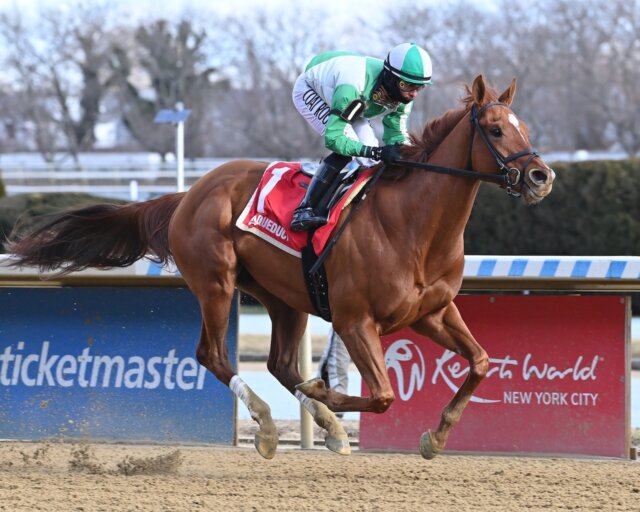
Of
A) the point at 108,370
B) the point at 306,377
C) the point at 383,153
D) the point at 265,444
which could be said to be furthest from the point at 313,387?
the point at 108,370

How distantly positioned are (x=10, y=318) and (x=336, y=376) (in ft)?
7.24

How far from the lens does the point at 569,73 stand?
35.1m

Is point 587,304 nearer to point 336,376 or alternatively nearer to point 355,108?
point 336,376

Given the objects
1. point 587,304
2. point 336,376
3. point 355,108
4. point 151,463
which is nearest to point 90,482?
point 151,463

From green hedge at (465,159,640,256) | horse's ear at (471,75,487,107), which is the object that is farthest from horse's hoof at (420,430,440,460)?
green hedge at (465,159,640,256)

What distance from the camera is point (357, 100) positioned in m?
5.59

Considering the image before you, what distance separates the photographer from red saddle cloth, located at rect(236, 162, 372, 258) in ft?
18.9

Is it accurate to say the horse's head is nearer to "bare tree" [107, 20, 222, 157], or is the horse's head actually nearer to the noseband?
the noseband

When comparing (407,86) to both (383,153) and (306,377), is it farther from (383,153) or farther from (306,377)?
(306,377)

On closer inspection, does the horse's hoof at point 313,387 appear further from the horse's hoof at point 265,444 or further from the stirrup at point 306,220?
the stirrup at point 306,220

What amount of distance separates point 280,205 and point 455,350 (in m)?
1.21

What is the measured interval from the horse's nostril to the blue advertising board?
8.92ft

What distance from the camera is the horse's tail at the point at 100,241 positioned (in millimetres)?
6797

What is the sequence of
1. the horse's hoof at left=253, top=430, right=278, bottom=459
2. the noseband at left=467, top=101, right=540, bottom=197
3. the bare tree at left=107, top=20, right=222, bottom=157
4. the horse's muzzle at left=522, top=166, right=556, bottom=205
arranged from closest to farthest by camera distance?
the horse's muzzle at left=522, top=166, right=556, bottom=205, the noseband at left=467, top=101, right=540, bottom=197, the horse's hoof at left=253, top=430, right=278, bottom=459, the bare tree at left=107, top=20, right=222, bottom=157
